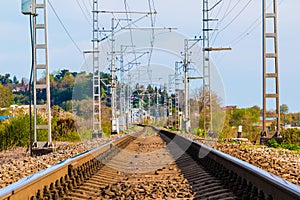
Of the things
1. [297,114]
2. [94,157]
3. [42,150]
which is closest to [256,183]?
[94,157]

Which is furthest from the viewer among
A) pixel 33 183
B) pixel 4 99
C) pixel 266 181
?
pixel 4 99

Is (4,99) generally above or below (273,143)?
above

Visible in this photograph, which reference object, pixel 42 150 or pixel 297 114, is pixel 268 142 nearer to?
pixel 42 150

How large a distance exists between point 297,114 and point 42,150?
127435 mm

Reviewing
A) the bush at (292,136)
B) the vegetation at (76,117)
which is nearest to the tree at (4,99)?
the vegetation at (76,117)

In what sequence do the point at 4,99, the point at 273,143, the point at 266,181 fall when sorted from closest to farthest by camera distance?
the point at 266,181 → the point at 273,143 → the point at 4,99

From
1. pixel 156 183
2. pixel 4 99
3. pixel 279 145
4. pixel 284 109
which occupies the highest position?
pixel 4 99

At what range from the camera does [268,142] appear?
803 inches

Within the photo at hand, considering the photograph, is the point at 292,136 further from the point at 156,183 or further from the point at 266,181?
the point at 266,181

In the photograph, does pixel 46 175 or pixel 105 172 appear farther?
pixel 105 172

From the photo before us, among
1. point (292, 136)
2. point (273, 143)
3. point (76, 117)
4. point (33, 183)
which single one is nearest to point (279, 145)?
point (273, 143)

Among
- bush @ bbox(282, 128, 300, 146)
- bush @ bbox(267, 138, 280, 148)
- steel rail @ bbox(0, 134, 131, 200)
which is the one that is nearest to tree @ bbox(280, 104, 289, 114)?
bush @ bbox(282, 128, 300, 146)

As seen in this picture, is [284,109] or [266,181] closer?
[266,181]

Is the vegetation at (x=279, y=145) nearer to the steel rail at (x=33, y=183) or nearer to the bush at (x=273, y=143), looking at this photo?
the bush at (x=273, y=143)
